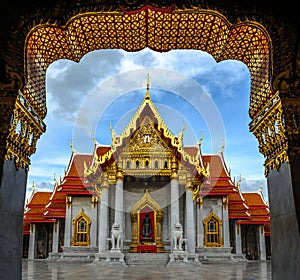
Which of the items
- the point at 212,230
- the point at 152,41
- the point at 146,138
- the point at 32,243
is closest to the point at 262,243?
the point at 212,230

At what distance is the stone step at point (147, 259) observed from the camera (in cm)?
1602

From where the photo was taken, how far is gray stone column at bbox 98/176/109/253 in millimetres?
16984

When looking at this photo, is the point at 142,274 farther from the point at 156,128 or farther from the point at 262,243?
the point at 262,243

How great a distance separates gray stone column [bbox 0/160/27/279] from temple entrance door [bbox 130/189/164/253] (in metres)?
13.6

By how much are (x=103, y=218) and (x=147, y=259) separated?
297cm

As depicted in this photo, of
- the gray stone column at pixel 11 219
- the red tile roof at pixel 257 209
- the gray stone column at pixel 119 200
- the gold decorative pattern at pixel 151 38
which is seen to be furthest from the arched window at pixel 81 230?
the gray stone column at pixel 11 219

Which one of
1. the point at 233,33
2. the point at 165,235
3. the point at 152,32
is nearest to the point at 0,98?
the point at 152,32

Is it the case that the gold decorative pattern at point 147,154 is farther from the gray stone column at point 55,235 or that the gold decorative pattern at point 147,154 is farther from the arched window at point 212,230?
the gray stone column at point 55,235

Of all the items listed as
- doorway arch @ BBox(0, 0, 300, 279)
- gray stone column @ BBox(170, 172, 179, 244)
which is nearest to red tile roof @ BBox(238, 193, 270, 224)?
gray stone column @ BBox(170, 172, 179, 244)

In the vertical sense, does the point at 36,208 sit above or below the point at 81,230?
above

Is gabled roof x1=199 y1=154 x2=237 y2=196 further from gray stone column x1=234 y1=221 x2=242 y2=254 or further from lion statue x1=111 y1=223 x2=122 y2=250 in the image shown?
lion statue x1=111 y1=223 x2=122 y2=250

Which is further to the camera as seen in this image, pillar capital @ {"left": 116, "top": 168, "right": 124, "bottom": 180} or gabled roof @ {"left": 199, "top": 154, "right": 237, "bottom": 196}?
gabled roof @ {"left": 199, "top": 154, "right": 237, "bottom": 196}

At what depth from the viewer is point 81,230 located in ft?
65.4

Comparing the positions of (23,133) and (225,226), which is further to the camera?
(225,226)
